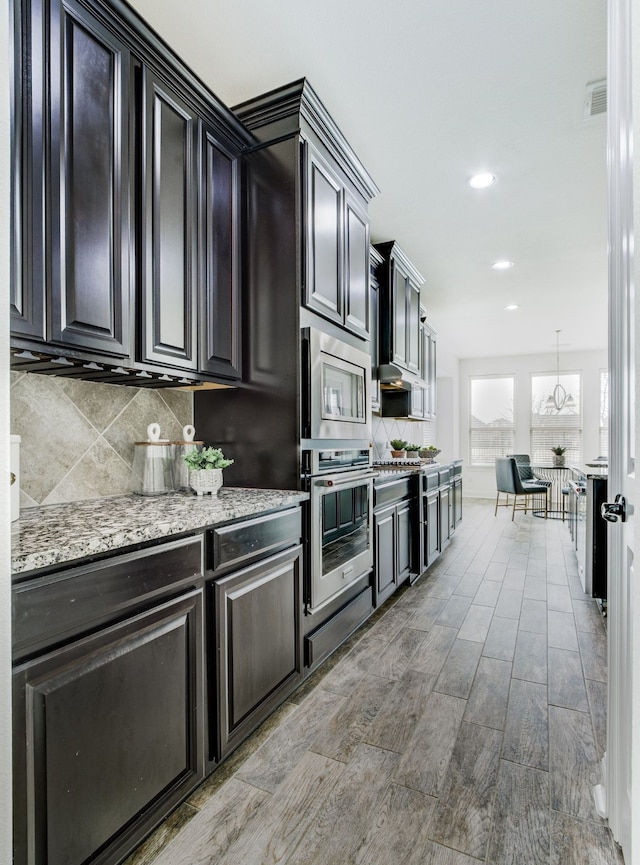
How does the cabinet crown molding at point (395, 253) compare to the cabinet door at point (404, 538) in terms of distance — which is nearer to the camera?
the cabinet door at point (404, 538)

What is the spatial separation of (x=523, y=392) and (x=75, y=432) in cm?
843

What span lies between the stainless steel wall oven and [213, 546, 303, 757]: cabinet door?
171 mm

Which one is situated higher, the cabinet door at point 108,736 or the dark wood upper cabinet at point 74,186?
the dark wood upper cabinet at point 74,186

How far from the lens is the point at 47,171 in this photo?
4.20 feet

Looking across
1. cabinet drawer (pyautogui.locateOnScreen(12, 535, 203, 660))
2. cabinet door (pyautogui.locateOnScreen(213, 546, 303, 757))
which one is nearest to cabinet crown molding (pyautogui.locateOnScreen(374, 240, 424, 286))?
cabinet door (pyautogui.locateOnScreen(213, 546, 303, 757))

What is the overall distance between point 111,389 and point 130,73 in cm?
115

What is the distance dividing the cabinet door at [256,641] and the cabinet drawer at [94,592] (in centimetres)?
23

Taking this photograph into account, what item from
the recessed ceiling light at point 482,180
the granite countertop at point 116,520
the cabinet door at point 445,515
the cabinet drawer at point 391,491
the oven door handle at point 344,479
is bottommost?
the cabinet door at point 445,515

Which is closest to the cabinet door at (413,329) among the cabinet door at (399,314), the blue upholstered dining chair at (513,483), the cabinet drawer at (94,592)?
the cabinet door at (399,314)

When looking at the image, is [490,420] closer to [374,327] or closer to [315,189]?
[374,327]

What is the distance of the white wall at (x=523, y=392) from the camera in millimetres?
8047

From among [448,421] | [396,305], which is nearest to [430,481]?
[396,305]

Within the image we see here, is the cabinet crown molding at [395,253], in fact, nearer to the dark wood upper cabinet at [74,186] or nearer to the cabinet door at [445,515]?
the cabinet door at [445,515]

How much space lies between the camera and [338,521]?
7.93 ft
